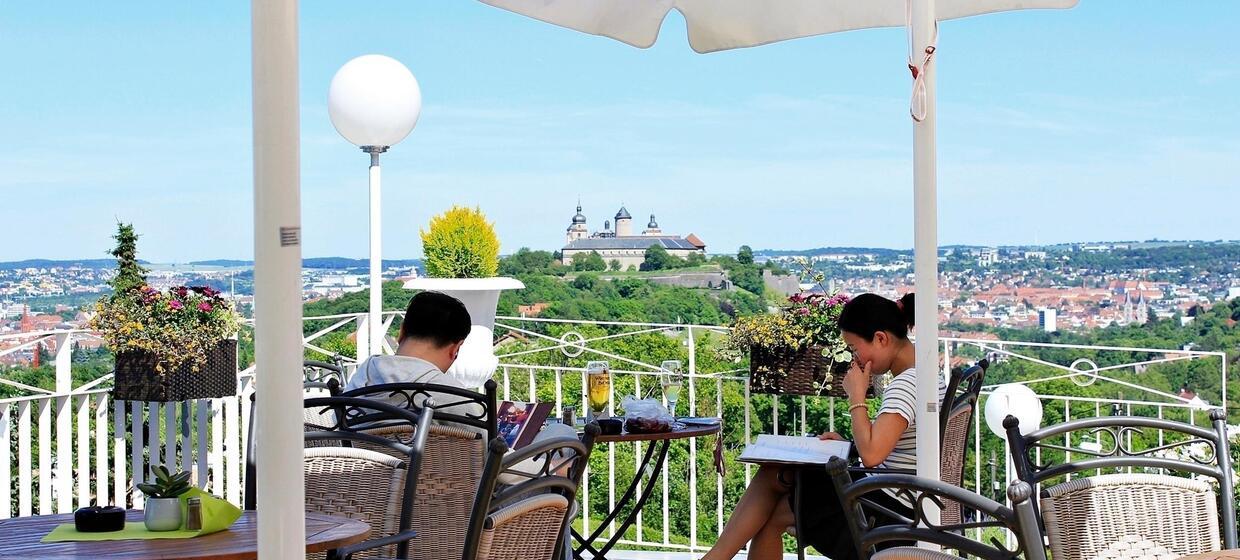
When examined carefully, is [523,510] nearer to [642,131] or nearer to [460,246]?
[460,246]

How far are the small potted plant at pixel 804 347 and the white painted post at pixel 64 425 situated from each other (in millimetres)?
2706

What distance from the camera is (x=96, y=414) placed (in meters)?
4.62

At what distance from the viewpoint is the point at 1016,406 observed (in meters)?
5.06

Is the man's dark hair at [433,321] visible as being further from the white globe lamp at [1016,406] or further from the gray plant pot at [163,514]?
the white globe lamp at [1016,406]

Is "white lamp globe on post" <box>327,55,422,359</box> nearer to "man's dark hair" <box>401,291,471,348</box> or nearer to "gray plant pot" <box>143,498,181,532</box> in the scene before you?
"man's dark hair" <box>401,291,471,348</box>

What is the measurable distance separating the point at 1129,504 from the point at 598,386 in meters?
1.83

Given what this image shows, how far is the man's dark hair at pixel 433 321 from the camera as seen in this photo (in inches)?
127

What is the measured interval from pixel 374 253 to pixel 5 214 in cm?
1590

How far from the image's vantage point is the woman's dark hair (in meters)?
3.42

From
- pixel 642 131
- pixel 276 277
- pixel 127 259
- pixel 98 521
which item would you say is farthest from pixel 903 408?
pixel 642 131

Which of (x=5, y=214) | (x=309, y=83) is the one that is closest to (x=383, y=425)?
(x=309, y=83)

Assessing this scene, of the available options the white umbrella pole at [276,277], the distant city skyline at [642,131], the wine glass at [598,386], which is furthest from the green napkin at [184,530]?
the distant city skyline at [642,131]

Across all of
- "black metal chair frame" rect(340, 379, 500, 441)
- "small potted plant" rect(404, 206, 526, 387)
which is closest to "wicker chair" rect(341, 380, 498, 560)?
"black metal chair frame" rect(340, 379, 500, 441)

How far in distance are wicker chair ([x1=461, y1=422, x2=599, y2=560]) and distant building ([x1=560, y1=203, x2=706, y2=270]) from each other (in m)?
13.5
